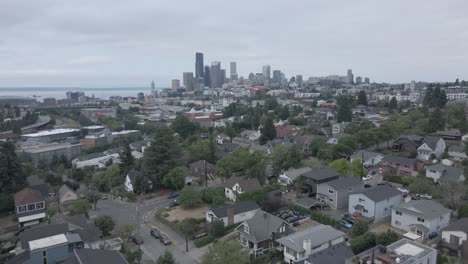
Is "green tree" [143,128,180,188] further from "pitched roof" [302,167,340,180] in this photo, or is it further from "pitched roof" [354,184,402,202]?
"pitched roof" [354,184,402,202]

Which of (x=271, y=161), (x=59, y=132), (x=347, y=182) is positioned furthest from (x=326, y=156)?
(x=59, y=132)

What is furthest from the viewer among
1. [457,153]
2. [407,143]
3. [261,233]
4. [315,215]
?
[407,143]

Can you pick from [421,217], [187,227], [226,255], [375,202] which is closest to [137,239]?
[187,227]

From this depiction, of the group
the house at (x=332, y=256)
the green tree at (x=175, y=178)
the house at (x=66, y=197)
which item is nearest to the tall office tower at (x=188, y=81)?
the green tree at (x=175, y=178)

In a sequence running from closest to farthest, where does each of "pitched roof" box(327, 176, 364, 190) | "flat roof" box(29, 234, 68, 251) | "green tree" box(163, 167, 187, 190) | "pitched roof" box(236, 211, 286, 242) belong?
1. "flat roof" box(29, 234, 68, 251)
2. "pitched roof" box(236, 211, 286, 242)
3. "pitched roof" box(327, 176, 364, 190)
4. "green tree" box(163, 167, 187, 190)

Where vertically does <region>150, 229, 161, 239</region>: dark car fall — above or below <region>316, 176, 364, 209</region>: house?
below

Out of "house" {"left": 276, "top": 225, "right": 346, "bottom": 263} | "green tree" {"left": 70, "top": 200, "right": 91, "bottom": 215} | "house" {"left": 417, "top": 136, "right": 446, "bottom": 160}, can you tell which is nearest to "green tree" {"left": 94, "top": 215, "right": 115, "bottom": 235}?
"green tree" {"left": 70, "top": 200, "right": 91, "bottom": 215}

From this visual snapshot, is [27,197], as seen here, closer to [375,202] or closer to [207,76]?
[375,202]
